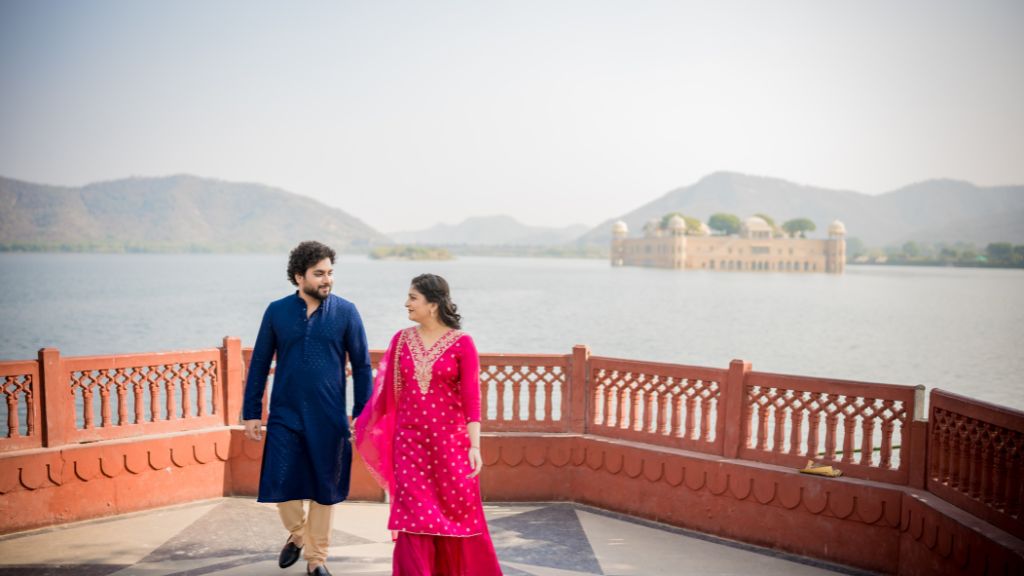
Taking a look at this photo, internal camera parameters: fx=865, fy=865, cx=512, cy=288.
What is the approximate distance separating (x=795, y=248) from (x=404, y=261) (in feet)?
262

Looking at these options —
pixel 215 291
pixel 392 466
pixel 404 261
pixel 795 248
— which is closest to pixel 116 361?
pixel 392 466

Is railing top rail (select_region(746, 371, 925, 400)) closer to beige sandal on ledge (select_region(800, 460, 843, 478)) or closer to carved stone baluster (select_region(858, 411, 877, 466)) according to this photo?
carved stone baluster (select_region(858, 411, 877, 466))

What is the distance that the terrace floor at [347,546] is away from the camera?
16.3ft

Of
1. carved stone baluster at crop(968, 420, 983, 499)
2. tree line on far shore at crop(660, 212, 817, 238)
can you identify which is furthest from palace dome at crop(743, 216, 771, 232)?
carved stone baluster at crop(968, 420, 983, 499)

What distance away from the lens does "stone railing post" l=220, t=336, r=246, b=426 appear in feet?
21.3

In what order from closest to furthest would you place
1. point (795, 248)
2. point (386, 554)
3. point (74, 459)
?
point (386, 554) → point (74, 459) → point (795, 248)

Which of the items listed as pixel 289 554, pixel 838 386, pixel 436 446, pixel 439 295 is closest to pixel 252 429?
pixel 289 554

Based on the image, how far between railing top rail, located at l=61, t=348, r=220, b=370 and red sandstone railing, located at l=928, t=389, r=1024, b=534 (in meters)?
4.74

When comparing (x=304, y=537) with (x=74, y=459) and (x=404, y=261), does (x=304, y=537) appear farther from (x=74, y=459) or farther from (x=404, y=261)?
(x=404, y=261)

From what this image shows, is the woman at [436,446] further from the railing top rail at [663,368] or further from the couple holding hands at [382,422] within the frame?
the railing top rail at [663,368]

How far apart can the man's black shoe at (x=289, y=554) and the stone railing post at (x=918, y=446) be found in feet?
11.8

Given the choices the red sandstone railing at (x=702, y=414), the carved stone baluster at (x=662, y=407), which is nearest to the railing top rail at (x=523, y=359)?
the red sandstone railing at (x=702, y=414)

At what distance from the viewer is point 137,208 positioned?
138625 millimetres

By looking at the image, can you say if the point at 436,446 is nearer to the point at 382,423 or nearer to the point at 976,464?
the point at 382,423
